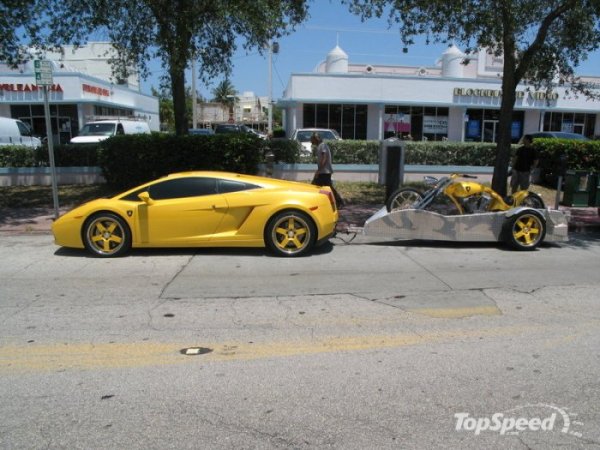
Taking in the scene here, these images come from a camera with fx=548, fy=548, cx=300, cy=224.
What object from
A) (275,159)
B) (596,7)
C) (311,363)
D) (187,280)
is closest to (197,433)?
(311,363)

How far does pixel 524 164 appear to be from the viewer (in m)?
12.3

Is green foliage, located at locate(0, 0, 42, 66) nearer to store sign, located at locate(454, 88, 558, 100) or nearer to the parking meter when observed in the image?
the parking meter

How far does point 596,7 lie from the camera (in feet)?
35.4

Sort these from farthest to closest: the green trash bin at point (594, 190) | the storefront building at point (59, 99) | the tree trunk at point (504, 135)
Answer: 1. the storefront building at point (59, 99)
2. the green trash bin at point (594, 190)
3. the tree trunk at point (504, 135)

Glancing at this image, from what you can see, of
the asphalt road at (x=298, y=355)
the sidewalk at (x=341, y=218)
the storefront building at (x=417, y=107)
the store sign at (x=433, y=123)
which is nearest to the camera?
the asphalt road at (x=298, y=355)

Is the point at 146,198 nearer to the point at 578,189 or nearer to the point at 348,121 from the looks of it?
the point at 578,189

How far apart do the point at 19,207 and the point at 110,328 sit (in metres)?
9.45

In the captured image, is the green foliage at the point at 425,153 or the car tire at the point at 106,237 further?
the green foliage at the point at 425,153

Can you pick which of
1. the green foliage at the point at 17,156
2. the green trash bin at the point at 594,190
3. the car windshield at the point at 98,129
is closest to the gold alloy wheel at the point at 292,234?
the green trash bin at the point at 594,190

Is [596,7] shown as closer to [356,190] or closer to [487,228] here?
[487,228]

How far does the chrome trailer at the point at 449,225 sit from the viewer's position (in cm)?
868

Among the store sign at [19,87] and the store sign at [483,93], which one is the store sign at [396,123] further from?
the store sign at [19,87]

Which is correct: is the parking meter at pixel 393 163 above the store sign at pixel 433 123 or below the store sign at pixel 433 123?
below

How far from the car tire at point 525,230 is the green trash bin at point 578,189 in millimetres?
5226
